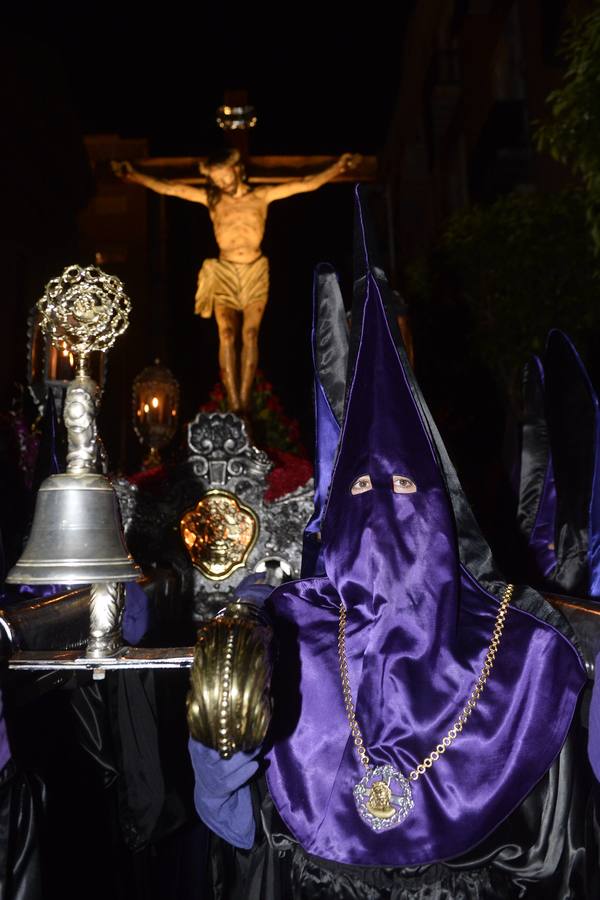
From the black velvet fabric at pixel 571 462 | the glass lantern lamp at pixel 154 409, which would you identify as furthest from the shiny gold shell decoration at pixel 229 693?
the glass lantern lamp at pixel 154 409

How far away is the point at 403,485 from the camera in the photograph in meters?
2.29

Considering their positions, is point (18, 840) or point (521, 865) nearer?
point (18, 840)

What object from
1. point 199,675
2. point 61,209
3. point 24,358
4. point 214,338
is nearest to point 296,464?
point 199,675

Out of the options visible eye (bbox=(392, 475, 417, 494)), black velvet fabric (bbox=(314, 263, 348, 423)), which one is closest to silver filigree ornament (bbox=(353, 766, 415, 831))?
visible eye (bbox=(392, 475, 417, 494))

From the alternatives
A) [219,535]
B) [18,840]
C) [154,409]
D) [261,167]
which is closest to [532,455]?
[219,535]

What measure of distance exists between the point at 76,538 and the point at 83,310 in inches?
23.8

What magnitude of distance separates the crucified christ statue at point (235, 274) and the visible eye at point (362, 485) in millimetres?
4186

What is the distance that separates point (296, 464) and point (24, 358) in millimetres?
4053

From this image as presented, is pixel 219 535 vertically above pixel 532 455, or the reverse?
pixel 532 455

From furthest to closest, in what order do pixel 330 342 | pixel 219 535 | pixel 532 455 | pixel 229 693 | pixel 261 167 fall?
pixel 261 167, pixel 219 535, pixel 532 455, pixel 330 342, pixel 229 693

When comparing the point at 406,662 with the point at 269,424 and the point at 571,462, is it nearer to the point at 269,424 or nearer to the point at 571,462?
the point at 571,462

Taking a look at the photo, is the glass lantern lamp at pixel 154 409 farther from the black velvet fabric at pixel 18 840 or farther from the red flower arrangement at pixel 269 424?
the black velvet fabric at pixel 18 840

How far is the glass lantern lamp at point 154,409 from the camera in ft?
20.0

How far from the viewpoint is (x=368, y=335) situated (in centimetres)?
239
